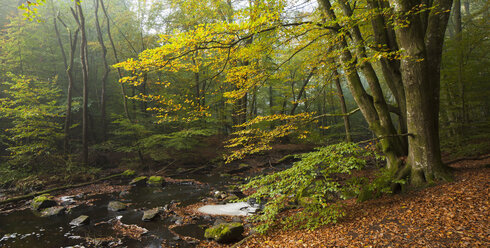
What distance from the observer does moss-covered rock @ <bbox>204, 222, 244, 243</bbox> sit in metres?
5.65

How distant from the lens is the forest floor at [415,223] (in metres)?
3.27

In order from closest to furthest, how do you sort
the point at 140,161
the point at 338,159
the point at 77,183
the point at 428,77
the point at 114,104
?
the point at 338,159, the point at 428,77, the point at 77,183, the point at 140,161, the point at 114,104

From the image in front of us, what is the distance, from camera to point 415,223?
12.5 ft

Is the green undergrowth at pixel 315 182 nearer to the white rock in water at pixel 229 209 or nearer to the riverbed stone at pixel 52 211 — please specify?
the white rock in water at pixel 229 209

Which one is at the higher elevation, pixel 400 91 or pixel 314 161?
pixel 400 91

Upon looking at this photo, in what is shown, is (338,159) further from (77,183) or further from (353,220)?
(77,183)

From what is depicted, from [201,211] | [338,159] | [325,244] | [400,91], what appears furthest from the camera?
[201,211]

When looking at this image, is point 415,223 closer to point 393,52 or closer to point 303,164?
point 303,164

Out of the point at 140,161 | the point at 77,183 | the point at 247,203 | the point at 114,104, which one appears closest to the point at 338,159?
the point at 247,203

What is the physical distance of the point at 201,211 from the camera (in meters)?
8.25

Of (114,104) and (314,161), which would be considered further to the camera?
(114,104)

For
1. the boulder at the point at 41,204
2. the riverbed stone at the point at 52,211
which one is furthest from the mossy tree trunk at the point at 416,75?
the boulder at the point at 41,204

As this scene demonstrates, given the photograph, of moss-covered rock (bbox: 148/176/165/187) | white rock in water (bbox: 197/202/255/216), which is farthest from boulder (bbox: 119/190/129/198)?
white rock in water (bbox: 197/202/255/216)

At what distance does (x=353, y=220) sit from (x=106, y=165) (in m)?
18.0
